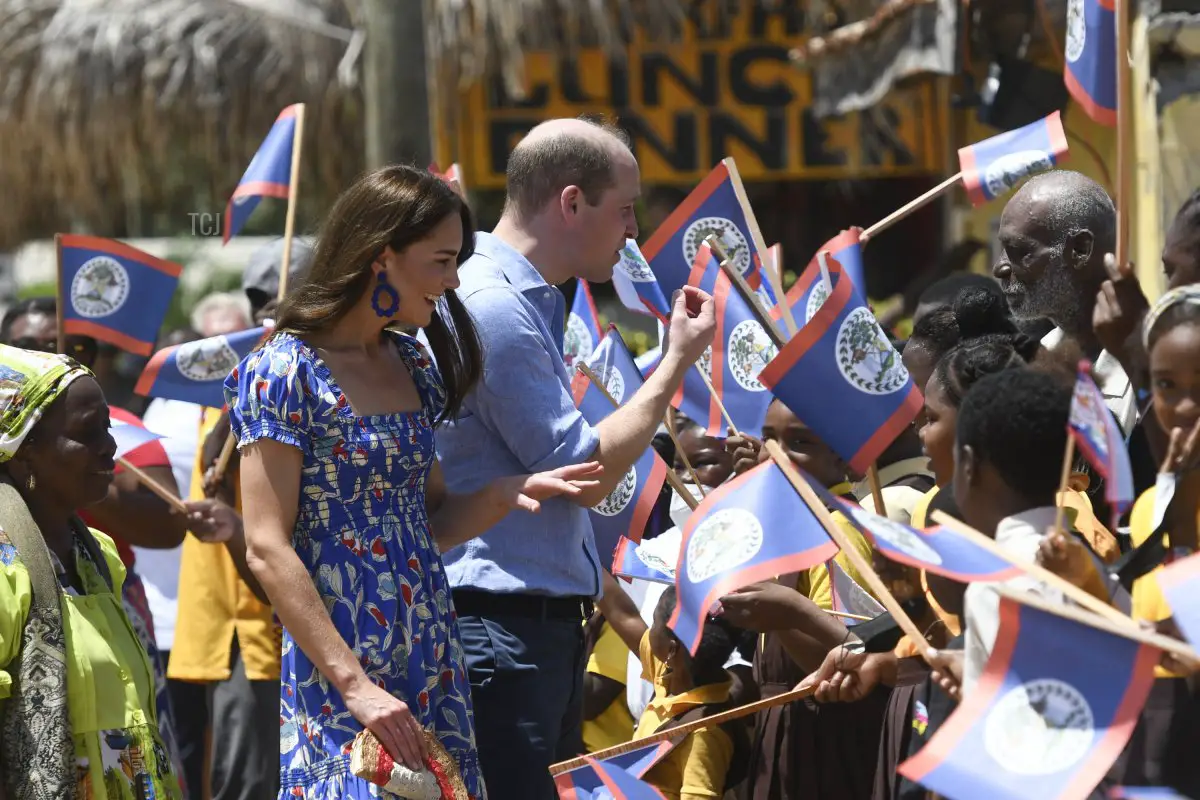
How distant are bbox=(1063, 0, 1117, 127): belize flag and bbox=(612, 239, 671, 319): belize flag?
1296mm

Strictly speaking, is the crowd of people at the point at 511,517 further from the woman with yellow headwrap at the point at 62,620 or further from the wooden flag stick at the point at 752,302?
the wooden flag stick at the point at 752,302

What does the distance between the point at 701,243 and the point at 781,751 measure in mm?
1459

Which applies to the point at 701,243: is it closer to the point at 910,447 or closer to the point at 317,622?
the point at 910,447

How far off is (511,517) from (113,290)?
2646 millimetres

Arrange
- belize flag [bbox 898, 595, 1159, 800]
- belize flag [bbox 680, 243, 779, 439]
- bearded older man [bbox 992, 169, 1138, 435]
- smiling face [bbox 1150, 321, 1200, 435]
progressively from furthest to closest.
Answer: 1. bearded older man [bbox 992, 169, 1138, 435]
2. belize flag [bbox 680, 243, 779, 439]
3. smiling face [bbox 1150, 321, 1200, 435]
4. belize flag [bbox 898, 595, 1159, 800]

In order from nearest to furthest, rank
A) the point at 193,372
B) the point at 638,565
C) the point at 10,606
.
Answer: the point at 10,606, the point at 638,565, the point at 193,372

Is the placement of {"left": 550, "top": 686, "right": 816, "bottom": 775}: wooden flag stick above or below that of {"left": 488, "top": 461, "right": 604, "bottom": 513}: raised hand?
below

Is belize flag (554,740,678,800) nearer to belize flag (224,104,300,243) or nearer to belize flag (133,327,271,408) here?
belize flag (133,327,271,408)

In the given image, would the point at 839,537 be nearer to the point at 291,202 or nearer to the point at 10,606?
the point at 10,606

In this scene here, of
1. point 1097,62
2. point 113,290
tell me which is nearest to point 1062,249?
point 1097,62

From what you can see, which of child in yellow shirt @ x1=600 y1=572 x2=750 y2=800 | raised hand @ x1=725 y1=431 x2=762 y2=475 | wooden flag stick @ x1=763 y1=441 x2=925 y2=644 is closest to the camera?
wooden flag stick @ x1=763 y1=441 x2=925 y2=644

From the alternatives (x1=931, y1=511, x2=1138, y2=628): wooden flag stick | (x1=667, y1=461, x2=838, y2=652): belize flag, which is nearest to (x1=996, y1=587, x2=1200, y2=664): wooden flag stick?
(x1=931, y1=511, x2=1138, y2=628): wooden flag stick

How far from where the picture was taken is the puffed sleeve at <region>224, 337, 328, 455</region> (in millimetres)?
3416

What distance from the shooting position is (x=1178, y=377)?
120 inches
